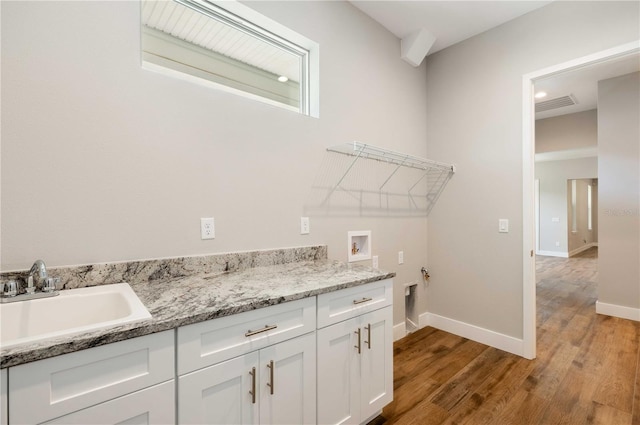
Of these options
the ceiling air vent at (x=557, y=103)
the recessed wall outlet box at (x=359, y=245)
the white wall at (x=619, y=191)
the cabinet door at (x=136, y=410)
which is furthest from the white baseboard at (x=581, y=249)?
the cabinet door at (x=136, y=410)

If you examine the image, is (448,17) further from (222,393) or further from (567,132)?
(567,132)

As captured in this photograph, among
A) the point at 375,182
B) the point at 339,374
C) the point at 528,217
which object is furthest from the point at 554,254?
the point at 339,374

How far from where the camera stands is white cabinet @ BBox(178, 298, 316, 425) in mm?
970

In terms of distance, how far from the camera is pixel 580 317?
10.5 ft

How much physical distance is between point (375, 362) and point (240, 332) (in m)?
0.85

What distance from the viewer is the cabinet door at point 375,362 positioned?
152 cm

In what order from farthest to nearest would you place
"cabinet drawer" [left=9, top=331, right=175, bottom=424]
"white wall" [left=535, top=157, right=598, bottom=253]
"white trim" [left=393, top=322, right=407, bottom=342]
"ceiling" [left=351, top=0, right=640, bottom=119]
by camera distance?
"white wall" [left=535, top=157, right=598, bottom=253] → "white trim" [left=393, top=322, right=407, bottom=342] → "ceiling" [left=351, top=0, right=640, bottom=119] → "cabinet drawer" [left=9, top=331, right=175, bottom=424]

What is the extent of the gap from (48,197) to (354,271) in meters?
1.46

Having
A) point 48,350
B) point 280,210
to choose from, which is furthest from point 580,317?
point 48,350

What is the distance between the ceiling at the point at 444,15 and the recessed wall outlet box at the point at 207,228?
2031mm

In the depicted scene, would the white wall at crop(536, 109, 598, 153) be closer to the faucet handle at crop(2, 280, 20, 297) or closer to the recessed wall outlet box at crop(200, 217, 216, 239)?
the recessed wall outlet box at crop(200, 217, 216, 239)

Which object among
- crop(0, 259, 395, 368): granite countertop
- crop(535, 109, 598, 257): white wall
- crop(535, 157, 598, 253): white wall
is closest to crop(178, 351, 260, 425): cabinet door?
crop(0, 259, 395, 368): granite countertop

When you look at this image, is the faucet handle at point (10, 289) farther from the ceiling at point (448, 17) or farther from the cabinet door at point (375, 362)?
the ceiling at point (448, 17)

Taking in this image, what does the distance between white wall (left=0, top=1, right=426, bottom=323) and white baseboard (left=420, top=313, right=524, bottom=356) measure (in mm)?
1462
